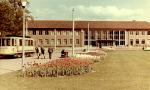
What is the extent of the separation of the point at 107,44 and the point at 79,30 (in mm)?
9698

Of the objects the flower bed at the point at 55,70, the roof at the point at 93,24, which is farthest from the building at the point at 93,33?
the flower bed at the point at 55,70

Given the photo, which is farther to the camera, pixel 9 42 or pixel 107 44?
pixel 107 44

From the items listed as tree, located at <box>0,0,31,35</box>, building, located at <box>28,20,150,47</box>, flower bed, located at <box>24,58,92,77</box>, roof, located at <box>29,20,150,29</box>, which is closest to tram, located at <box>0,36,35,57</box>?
tree, located at <box>0,0,31,35</box>

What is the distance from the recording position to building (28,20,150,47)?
124 m

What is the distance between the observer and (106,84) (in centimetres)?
1770

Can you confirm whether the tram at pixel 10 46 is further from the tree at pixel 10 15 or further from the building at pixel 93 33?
the building at pixel 93 33

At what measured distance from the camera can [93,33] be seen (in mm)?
125812

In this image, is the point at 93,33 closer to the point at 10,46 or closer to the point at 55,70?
the point at 10,46

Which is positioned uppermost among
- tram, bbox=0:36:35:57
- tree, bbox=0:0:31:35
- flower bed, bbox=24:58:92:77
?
tree, bbox=0:0:31:35

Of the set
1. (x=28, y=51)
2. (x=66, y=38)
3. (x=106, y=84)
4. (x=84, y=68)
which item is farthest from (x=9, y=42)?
(x=66, y=38)

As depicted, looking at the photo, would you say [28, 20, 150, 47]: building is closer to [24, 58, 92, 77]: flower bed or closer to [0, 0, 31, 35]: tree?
[0, 0, 31, 35]: tree

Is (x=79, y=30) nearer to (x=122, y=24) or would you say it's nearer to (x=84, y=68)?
(x=122, y=24)

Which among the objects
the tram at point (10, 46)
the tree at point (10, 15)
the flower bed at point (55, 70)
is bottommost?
the flower bed at point (55, 70)

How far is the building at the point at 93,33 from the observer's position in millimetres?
123938
